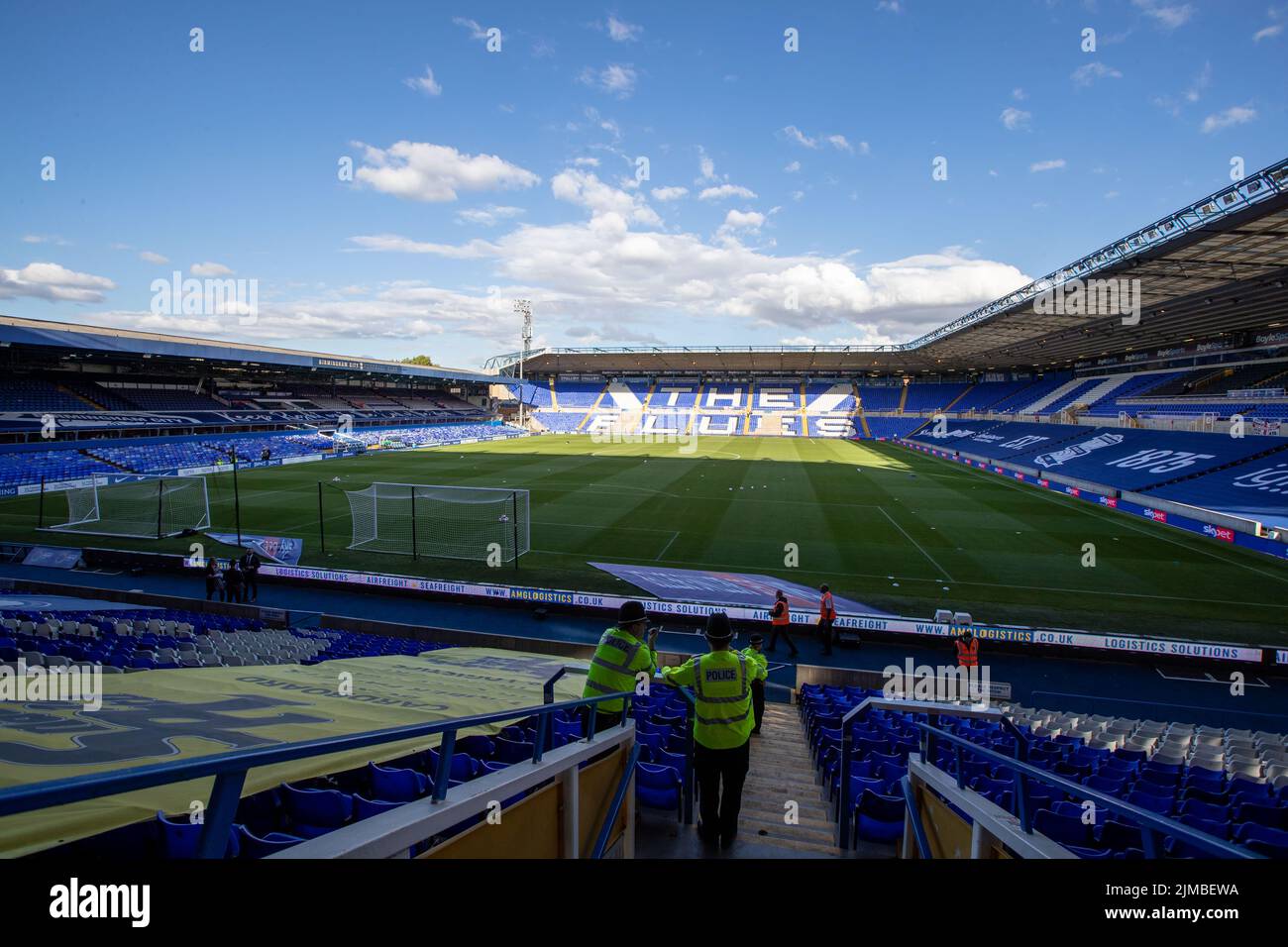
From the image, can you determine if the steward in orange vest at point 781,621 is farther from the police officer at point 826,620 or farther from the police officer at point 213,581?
the police officer at point 213,581

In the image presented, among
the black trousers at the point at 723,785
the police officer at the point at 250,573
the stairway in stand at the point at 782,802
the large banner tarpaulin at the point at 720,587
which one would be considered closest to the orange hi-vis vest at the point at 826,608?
the large banner tarpaulin at the point at 720,587

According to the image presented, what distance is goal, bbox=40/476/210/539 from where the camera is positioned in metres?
23.3

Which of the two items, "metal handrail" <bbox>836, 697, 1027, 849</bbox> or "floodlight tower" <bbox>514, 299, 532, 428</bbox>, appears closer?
"metal handrail" <bbox>836, 697, 1027, 849</bbox>

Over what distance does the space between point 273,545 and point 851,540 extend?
20491 millimetres

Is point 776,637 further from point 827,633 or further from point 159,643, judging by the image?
point 159,643

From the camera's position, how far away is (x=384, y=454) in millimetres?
50531

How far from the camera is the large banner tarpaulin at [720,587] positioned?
16.5m

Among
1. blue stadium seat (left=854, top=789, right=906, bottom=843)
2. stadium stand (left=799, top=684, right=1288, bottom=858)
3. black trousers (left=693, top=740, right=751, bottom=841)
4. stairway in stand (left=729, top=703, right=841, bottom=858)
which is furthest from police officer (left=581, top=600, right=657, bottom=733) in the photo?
blue stadium seat (left=854, top=789, right=906, bottom=843)

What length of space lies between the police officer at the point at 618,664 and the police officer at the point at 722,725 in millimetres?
698

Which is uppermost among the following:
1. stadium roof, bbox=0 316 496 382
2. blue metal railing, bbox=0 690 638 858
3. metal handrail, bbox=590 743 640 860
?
stadium roof, bbox=0 316 496 382

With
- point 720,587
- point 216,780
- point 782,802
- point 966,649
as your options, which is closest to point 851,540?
point 720,587

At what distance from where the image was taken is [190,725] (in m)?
3.59

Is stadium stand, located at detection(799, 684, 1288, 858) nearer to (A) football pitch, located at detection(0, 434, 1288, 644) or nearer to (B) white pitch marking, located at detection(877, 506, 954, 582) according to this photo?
(A) football pitch, located at detection(0, 434, 1288, 644)
